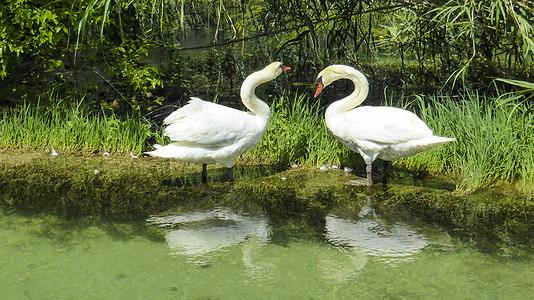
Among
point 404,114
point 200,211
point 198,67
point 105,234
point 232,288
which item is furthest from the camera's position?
point 198,67

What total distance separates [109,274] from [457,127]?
3897mm

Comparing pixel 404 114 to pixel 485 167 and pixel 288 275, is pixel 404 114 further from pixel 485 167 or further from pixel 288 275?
pixel 288 275

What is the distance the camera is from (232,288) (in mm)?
3559

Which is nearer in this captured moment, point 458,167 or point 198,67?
point 458,167

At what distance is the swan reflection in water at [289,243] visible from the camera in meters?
3.88

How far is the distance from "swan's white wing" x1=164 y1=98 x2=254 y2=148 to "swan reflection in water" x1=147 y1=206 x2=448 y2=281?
2.69ft

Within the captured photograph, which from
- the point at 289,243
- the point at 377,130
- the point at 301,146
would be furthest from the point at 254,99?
the point at 289,243

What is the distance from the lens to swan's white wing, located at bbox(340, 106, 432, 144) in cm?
518

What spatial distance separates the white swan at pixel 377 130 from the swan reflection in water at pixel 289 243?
77 centimetres

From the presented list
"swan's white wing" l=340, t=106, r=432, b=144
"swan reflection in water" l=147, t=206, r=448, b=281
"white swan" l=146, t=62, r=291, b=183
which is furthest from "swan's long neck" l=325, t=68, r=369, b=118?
"swan reflection in water" l=147, t=206, r=448, b=281

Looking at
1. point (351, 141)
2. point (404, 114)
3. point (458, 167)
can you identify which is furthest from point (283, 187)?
point (458, 167)

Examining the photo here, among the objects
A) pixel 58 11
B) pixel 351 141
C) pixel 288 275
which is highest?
pixel 58 11

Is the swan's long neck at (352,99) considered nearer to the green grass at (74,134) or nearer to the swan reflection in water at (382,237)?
the swan reflection in water at (382,237)

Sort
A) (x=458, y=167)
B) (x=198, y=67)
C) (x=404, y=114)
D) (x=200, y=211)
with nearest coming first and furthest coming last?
(x=200, y=211) < (x=404, y=114) < (x=458, y=167) < (x=198, y=67)
